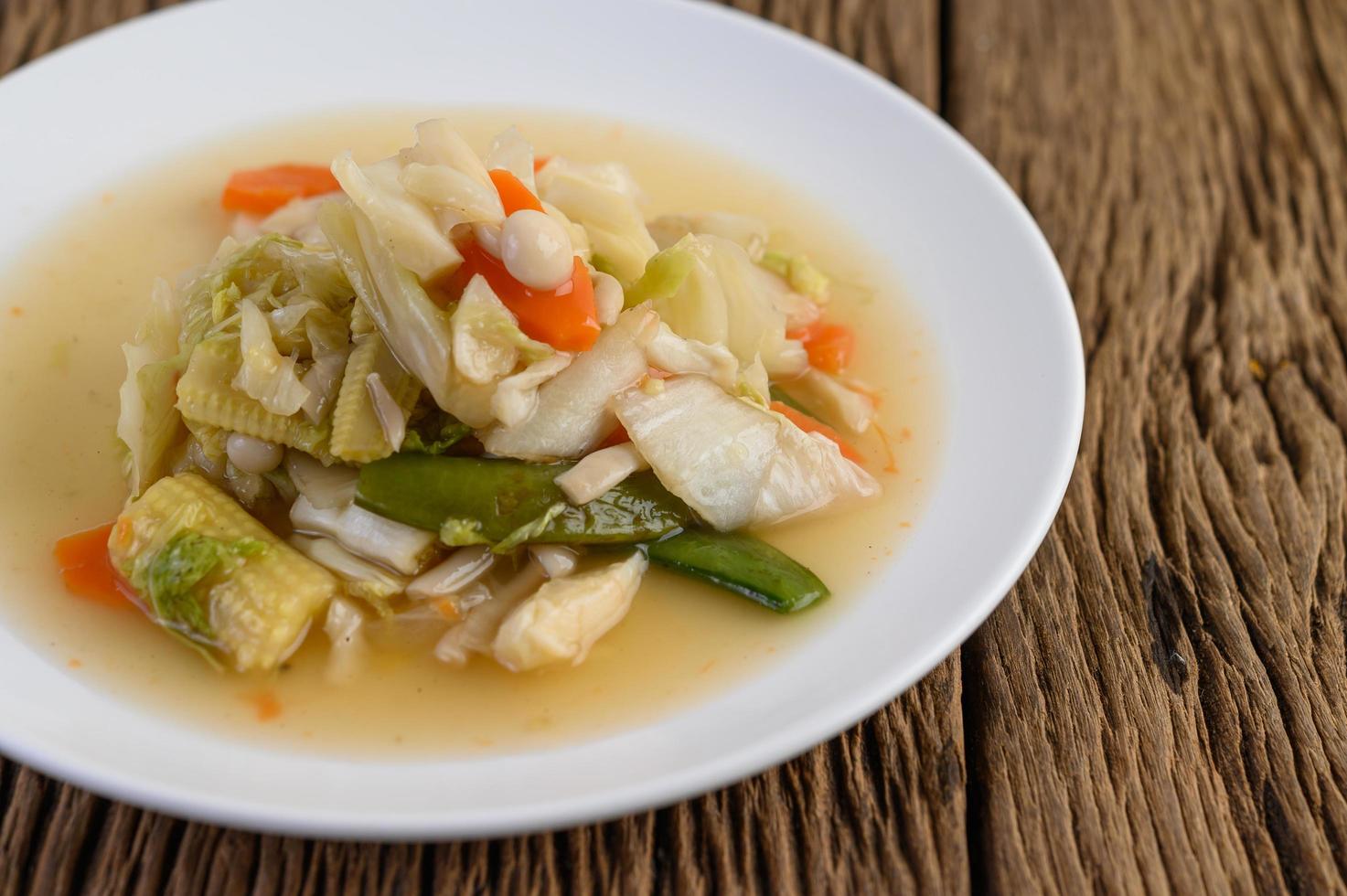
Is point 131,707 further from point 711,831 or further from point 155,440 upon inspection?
point 711,831

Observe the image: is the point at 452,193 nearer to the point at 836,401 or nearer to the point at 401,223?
the point at 401,223

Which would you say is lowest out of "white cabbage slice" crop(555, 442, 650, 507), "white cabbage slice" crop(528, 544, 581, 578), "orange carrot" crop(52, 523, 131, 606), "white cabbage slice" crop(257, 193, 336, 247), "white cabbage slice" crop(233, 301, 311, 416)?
"white cabbage slice" crop(528, 544, 581, 578)

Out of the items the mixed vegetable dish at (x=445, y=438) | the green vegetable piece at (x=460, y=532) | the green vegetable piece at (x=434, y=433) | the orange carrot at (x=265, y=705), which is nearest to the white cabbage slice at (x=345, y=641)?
the mixed vegetable dish at (x=445, y=438)

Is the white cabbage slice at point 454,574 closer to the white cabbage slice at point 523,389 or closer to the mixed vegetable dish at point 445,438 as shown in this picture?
the mixed vegetable dish at point 445,438

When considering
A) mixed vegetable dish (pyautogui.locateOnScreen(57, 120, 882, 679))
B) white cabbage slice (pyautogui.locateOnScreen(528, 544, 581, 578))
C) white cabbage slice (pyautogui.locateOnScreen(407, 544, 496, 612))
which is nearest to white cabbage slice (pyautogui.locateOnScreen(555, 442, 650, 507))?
mixed vegetable dish (pyautogui.locateOnScreen(57, 120, 882, 679))

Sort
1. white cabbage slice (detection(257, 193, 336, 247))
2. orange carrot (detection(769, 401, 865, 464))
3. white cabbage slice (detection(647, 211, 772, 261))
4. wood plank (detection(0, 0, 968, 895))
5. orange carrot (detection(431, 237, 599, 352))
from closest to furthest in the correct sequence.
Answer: wood plank (detection(0, 0, 968, 895)) → orange carrot (detection(431, 237, 599, 352)) → orange carrot (detection(769, 401, 865, 464)) → white cabbage slice (detection(257, 193, 336, 247)) → white cabbage slice (detection(647, 211, 772, 261))

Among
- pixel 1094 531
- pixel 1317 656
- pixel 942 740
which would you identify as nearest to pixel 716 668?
pixel 942 740

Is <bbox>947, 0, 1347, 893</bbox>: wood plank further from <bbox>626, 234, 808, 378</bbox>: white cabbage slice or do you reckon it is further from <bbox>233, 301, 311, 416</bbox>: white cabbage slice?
<bbox>233, 301, 311, 416</bbox>: white cabbage slice
